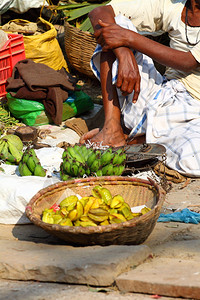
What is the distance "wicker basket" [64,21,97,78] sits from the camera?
596cm

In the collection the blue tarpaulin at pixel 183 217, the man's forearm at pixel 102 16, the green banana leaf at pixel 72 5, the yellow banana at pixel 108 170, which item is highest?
the man's forearm at pixel 102 16

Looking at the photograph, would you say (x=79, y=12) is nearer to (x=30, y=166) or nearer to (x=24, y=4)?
(x=24, y=4)

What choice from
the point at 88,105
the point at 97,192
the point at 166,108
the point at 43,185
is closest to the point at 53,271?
the point at 97,192

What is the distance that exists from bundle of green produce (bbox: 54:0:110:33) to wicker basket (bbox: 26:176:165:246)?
3.58 m

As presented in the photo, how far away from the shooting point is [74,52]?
20.5 ft

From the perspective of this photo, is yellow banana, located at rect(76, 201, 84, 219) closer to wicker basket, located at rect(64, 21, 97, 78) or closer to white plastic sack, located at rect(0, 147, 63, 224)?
white plastic sack, located at rect(0, 147, 63, 224)

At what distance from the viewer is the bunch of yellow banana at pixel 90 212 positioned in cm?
251

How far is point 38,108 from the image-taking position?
5.12 metres

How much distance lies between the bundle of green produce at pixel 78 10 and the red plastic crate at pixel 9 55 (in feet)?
2.95

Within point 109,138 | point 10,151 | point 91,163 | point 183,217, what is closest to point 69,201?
point 91,163

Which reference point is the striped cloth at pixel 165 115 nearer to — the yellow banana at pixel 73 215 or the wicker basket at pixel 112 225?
the wicker basket at pixel 112 225

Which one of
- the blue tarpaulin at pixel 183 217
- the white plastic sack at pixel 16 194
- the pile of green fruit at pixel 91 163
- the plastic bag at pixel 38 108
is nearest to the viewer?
the blue tarpaulin at pixel 183 217

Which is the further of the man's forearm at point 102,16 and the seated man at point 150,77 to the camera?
the man's forearm at point 102,16

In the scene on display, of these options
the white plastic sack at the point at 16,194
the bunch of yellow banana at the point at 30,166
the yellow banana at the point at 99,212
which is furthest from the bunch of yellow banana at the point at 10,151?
the yellow banana at the point at 99,212
